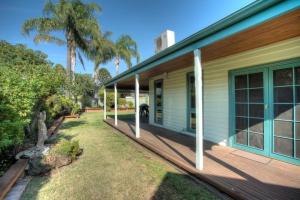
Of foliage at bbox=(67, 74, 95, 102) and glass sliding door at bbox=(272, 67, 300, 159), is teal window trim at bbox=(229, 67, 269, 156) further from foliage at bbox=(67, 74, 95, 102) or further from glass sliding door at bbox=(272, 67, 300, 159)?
foliage at bbox=(67, 74, 95, 102)

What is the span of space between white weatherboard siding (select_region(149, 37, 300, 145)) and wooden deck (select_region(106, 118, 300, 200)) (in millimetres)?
742

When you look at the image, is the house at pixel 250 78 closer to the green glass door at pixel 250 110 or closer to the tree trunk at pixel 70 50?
the green glass door at pixel 250 110

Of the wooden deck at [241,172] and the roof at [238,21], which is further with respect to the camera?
the wooden deck at [241,172]

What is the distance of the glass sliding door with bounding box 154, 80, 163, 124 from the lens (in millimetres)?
7691

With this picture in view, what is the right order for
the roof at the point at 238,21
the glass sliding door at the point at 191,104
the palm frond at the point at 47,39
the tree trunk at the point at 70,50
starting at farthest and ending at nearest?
the tree trunk at the point at 70,50
the palm frond at the point at 47,39
the glass sliding door at the point at 191,104
the roof at the point at 238,21

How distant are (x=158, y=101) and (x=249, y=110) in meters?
4.40

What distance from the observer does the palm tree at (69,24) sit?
1323cm

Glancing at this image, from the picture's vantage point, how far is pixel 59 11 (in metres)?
13.2

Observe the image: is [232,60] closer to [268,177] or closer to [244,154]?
[244,154]

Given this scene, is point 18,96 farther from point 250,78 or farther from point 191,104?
point 250,78

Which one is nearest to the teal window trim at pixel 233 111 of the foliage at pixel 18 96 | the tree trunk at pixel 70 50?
the foliage at pixel 18 96

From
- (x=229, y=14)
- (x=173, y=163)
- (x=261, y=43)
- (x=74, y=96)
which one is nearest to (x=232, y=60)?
(x=261, y=43)

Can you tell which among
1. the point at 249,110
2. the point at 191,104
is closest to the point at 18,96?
the point at 191,104

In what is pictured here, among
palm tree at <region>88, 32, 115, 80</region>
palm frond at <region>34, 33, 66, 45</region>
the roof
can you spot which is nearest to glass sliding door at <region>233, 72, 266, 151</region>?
the roof
